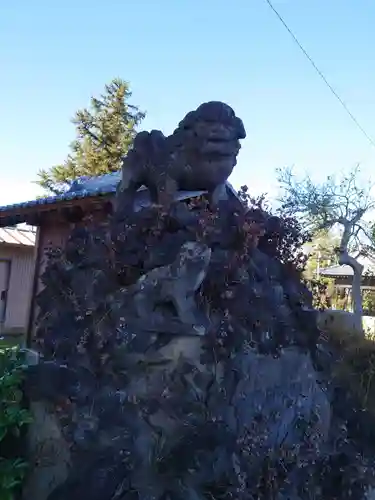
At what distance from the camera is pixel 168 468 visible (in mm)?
1558

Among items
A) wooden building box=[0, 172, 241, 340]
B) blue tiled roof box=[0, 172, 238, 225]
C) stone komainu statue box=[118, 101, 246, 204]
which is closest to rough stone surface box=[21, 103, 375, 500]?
stone komainu statue box=[118, 101, 246, 204]

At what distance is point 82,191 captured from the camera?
6.13 metres

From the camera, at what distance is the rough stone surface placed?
62.8 inches

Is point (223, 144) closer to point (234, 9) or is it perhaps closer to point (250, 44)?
point (234, 9)

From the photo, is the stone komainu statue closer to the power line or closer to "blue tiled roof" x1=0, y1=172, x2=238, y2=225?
"blue tiled roof" x1=0, y1=172, x2=238, y2=225

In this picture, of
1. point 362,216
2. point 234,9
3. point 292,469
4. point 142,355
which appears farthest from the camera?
point 362,216

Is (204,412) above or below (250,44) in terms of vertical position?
below

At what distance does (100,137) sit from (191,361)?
15296mm

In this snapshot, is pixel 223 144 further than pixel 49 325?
Yes

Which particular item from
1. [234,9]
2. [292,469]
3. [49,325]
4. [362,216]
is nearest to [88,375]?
[49,325]

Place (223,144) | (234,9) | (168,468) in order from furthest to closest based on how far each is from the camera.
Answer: (234,9) → (223,144) → (168,468)

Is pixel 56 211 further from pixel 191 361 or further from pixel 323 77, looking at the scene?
pixel 191 361

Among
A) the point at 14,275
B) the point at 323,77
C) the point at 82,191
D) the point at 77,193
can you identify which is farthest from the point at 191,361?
the point at 14,275

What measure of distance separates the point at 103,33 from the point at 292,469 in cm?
495
